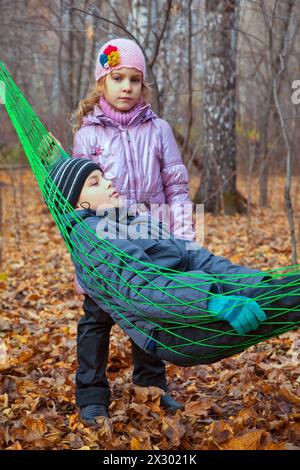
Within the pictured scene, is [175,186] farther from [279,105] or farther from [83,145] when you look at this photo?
[279,105]

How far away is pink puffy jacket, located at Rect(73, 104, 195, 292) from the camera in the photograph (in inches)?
98.5

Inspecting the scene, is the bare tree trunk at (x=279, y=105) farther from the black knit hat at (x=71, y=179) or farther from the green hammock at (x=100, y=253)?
the black knit hat at (x=71, y=179)

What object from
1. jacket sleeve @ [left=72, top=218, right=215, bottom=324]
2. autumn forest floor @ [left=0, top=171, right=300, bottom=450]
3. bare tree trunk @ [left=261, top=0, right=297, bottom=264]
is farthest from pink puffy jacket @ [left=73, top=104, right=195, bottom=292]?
bare tree trunk @ [left=261, top=0, right=297, bottom=264]

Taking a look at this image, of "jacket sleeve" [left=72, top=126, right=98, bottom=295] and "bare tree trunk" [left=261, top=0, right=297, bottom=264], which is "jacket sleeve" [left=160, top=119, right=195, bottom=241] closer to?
"jacket sleeve" [left=72, top=126, right=98, bottom=295]

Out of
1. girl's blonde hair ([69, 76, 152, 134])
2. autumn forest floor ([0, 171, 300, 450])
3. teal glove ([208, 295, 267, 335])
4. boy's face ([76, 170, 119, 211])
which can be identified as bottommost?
autumn forest floor ([0, 171, 300, 450])

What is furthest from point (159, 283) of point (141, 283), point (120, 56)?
point (120, 56)

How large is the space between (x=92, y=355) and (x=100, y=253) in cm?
57

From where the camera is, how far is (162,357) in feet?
7.13

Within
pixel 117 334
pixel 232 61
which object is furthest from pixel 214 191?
pixel 117 334

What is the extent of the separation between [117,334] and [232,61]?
478 centimetres

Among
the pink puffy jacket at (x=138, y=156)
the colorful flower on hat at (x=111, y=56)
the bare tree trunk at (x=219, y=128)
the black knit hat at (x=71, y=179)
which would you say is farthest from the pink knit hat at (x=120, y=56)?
the bare tree trunk at (x=219, y=128)

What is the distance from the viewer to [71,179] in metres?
2.38
